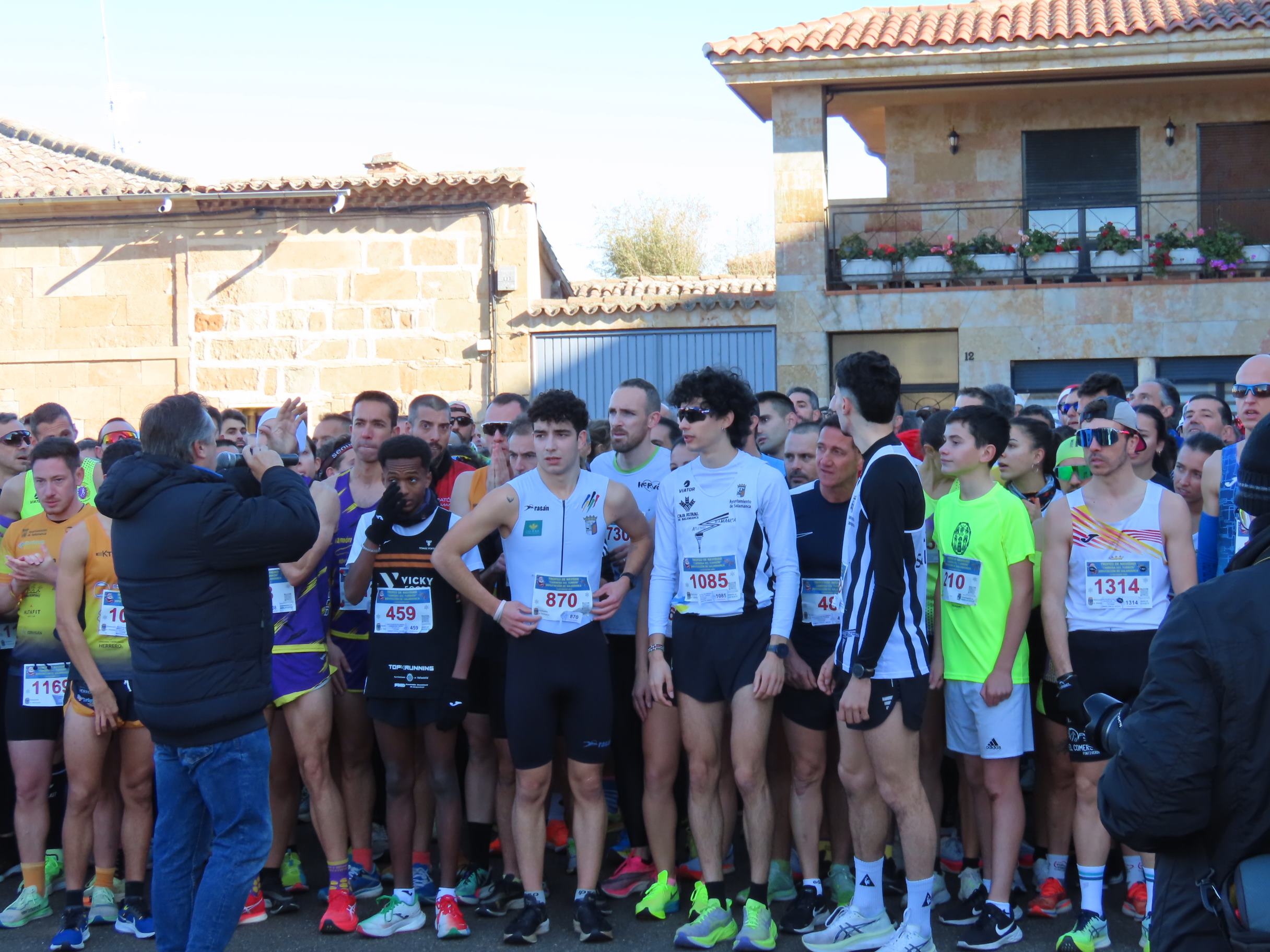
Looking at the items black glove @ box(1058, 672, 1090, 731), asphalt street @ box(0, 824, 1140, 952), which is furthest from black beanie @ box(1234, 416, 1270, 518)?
asphalt street @ box(0, 824, 1140, 952)

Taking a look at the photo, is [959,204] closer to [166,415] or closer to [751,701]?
[751,701]

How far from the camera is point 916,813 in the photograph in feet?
15.2

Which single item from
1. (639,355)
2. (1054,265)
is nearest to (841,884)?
(639,355)

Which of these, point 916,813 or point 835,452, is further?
point 835,452

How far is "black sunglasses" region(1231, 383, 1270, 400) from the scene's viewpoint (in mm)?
5363

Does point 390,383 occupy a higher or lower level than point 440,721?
higher

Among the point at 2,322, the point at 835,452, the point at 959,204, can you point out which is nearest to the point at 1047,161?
the point at 959,204

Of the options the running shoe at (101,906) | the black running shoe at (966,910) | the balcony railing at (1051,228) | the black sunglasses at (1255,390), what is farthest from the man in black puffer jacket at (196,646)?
the balcony railing at (1051,228)

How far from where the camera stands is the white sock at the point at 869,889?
4.89m

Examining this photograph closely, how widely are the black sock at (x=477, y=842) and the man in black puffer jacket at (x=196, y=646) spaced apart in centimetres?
160

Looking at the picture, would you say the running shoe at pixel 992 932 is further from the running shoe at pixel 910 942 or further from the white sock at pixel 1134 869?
the white sock at pixel 1134 869

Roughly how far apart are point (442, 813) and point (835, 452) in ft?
7.55

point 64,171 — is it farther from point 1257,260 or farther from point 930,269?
point 1257,260

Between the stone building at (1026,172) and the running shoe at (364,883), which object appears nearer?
the running shoe at (364,883)
